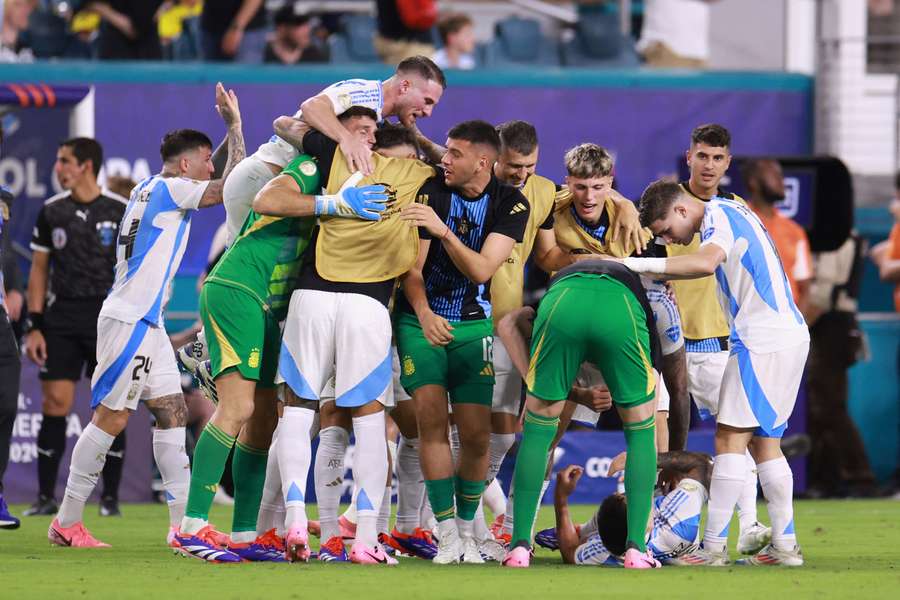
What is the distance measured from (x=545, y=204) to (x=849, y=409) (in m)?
6.76

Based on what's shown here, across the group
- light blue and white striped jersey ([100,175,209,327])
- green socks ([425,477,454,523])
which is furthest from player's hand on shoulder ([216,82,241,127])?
green socks ([425,477,454,523])

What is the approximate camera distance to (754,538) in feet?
25.8

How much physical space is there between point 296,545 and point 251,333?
1.01m

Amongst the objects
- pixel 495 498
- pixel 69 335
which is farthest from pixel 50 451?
pixel 495 498

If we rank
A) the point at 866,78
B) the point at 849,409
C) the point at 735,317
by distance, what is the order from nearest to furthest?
the point at 735,317 < the point at 849,409 < the point at 866,78

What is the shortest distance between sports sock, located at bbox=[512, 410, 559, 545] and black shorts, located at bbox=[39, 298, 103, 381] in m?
4.88

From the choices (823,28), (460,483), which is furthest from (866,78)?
(460,483)

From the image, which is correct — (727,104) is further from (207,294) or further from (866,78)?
(207,294)

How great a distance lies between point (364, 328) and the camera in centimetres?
736

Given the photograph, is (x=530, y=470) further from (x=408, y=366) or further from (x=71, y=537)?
(x=71, y=537)

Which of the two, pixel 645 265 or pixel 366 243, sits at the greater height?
pixel 366 243

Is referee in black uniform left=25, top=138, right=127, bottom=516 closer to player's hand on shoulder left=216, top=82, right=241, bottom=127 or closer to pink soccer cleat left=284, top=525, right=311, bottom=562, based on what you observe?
player's hand on shoulder left=216, top=82, right=241, bottom=127

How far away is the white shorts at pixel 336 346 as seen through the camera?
736 cm

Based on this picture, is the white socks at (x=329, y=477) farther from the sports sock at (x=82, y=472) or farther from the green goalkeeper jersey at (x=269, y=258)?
the sports sock at (x=82, y=472)
